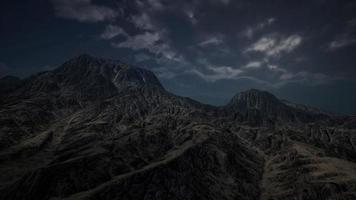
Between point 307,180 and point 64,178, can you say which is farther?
point 307,180

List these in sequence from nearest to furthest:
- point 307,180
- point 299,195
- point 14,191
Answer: point 14,191 < point 299,195 < point 307,180

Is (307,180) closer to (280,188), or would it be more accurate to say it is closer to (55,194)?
(280,188)

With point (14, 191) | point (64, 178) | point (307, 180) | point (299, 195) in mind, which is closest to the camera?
point (14, 191)

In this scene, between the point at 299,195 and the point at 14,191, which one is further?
the point at 299,195

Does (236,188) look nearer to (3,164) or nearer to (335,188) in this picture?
(335,188)

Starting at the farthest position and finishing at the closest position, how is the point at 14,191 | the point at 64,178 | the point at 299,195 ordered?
the point at 299,195 < the point at 64,178 < the point at 14,191

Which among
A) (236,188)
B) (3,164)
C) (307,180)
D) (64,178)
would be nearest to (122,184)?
(64,178)

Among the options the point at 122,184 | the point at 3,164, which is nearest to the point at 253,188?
the point at 122,184

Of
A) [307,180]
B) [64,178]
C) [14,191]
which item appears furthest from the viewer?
[307,180]

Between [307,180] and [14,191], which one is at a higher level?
[307,180]
